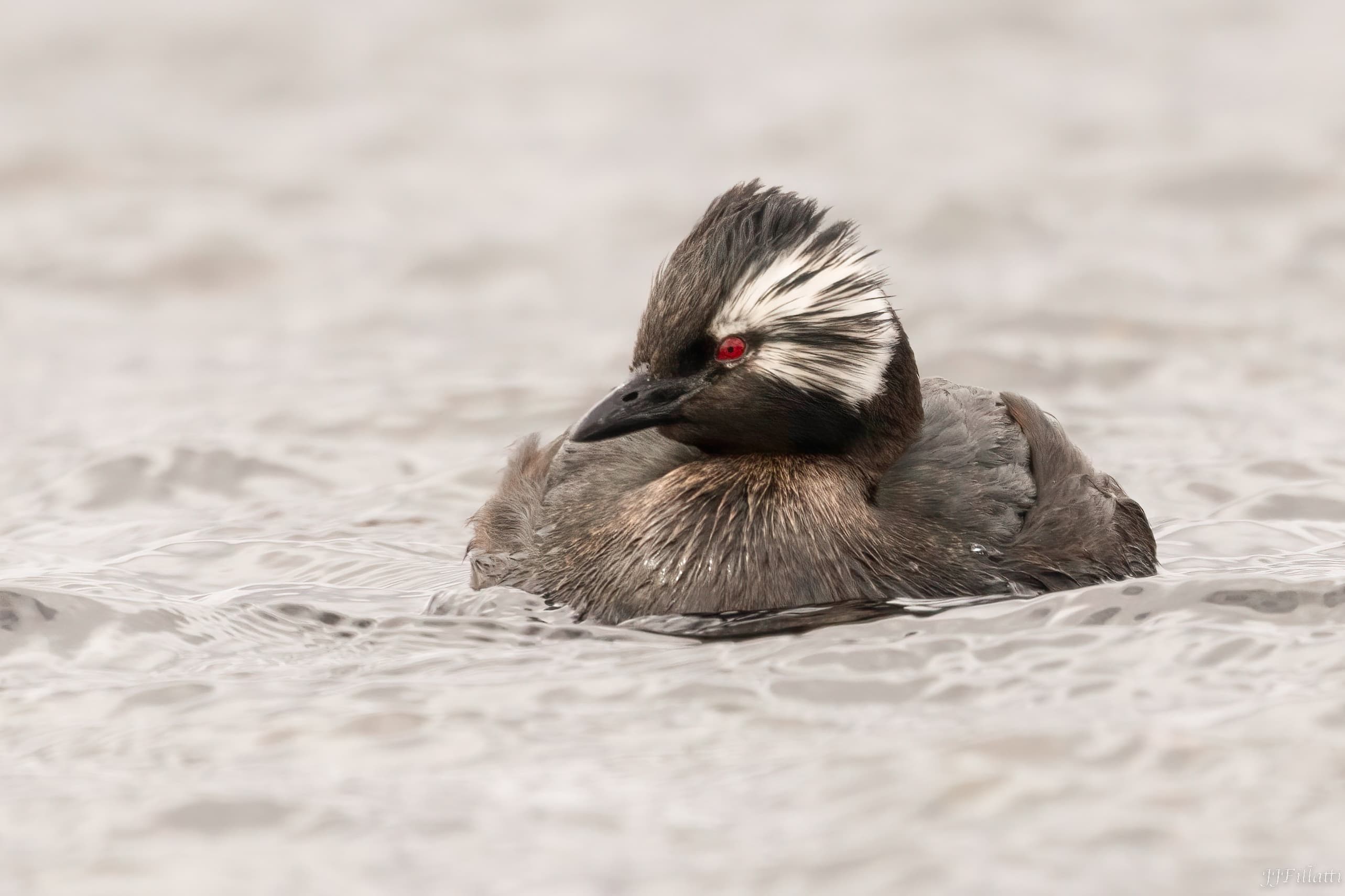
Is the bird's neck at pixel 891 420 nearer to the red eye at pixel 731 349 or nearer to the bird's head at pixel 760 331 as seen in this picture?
the bird's head at pixel 760 331

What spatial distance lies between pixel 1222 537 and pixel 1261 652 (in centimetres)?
254

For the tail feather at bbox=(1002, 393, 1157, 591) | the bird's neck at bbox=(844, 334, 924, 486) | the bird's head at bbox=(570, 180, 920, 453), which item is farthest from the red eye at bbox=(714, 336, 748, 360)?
the tail feather at bbox=(1002, 393, 1157, 591)

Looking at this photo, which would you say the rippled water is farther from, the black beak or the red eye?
the red eye

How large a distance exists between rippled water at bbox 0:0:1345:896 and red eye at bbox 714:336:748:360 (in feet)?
4.37

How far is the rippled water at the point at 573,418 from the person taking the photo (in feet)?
22.5

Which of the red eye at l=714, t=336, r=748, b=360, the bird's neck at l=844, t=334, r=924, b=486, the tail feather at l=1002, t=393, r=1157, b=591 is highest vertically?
the red eye at l=714, t=336, r=748, b=360

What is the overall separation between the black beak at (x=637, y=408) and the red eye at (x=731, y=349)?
15cm

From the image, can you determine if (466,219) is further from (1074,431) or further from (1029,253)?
(1074,431)

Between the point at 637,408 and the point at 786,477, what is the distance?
31.3 inches

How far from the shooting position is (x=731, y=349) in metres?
8.90

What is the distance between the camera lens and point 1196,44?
20719 mm

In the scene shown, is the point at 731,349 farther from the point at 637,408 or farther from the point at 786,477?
the point at 786,477

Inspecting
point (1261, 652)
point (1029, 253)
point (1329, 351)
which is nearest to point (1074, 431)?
point (1329, 351)

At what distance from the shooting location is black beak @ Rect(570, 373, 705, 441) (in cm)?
878
